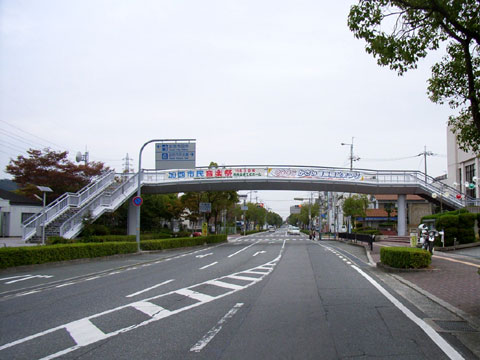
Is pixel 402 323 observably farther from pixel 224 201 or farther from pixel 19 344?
pixel 224 201

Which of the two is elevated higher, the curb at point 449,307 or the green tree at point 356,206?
the green tree at point 356,206

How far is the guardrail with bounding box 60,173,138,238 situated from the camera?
25172 millimetres

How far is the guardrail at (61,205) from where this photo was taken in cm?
2441

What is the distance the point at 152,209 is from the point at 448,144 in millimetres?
32772

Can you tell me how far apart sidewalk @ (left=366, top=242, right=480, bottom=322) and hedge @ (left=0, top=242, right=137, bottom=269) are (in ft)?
44.7

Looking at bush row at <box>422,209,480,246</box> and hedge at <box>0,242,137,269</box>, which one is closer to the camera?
hedge at <box>0,242,137,269</box>

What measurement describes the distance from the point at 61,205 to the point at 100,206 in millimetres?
2507

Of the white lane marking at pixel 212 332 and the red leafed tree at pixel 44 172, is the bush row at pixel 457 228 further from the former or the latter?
the red leafed tree at pixel 44 172

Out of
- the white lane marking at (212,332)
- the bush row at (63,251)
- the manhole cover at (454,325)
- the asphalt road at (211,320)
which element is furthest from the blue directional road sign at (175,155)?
the manhole cover at (454,325)

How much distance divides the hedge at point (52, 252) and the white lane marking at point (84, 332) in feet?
31.5

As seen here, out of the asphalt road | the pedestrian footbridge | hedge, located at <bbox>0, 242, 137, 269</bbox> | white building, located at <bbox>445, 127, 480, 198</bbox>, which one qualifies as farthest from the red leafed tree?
white building, located at <bbox>445, 127, 480, 198</bbox>

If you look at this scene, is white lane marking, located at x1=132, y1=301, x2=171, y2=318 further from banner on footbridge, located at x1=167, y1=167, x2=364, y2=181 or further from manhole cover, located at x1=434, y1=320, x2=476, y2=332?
banner on footbridge, located at x1=167, y1=167, x2=364, y2=181

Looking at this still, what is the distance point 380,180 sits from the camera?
33812 millimetres

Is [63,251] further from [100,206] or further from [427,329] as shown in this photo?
[427,329]
